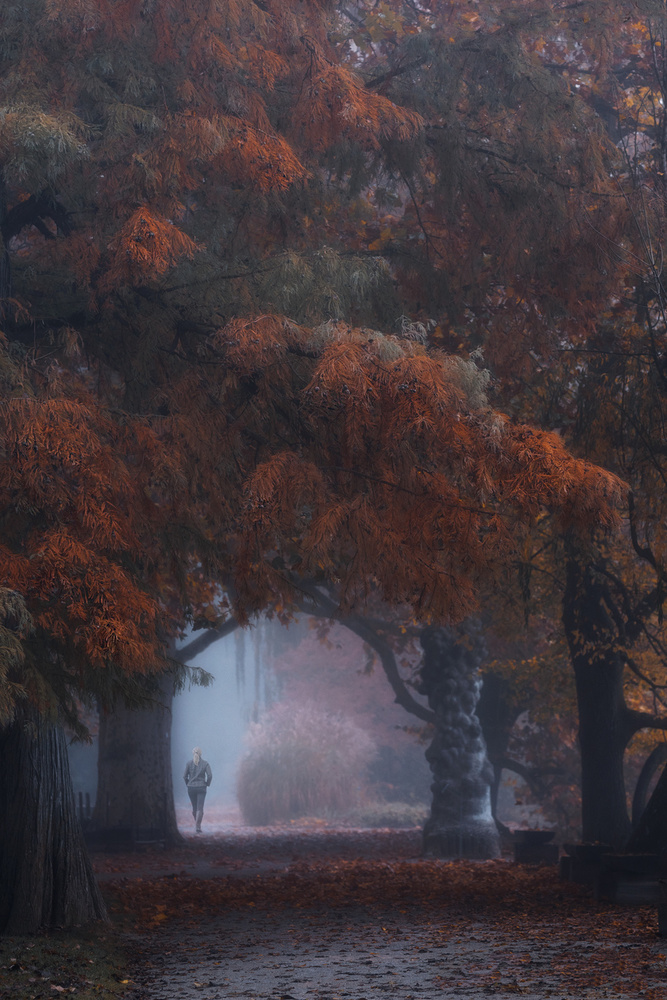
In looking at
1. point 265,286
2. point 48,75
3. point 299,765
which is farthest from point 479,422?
point 299,765

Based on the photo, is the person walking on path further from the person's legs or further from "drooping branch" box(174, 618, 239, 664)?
"drooping branch" box(174, 618, 239, 664)

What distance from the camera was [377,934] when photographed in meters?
9.77

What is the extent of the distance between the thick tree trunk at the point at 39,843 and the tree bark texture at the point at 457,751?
434 inches

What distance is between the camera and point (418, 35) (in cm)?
1077

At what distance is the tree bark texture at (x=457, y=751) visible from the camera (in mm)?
19578

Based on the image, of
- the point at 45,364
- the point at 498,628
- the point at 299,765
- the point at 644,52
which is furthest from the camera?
the point at 299,765

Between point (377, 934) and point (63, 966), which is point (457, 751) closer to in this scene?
point (377, 934)

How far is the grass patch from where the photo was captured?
696 centimetres

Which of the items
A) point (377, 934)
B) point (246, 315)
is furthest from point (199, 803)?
point (246, 315)

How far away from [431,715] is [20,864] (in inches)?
612

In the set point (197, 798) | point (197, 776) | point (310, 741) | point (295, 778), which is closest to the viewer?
point (197, 776)

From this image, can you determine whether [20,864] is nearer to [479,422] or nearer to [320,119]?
[479,422]

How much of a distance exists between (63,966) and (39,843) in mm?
1628

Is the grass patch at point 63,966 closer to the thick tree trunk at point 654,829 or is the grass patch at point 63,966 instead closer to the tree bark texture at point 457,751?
the thick tree trunk at point 654,829
